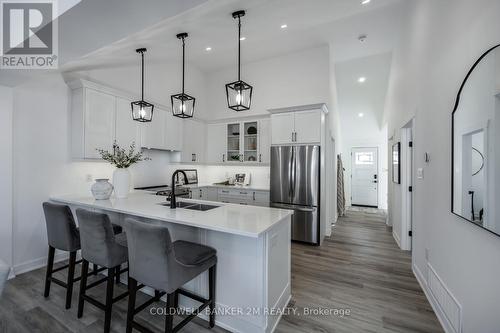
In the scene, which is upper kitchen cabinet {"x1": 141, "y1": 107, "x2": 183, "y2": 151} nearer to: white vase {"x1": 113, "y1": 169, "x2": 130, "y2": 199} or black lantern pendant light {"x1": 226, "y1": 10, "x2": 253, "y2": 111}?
white vase {"x1": 113, "y1": 169, "x2": 130, "y2": 199}

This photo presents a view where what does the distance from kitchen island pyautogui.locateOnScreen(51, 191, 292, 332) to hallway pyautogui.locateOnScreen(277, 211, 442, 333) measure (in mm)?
331

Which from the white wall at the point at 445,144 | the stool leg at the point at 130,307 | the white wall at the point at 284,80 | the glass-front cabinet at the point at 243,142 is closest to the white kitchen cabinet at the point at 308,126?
the white wall at the point at 284,80

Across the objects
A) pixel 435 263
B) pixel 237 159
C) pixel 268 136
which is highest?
pixel 268 136

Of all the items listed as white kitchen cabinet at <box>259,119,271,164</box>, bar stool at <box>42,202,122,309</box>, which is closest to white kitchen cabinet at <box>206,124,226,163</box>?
white kitchen cabinet at <box>259,119,271,164</box>

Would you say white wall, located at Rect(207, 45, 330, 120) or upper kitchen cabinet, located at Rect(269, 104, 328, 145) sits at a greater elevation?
white wall, located at Rect(207, 45, 330, 120)

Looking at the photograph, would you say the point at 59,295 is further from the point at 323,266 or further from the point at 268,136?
the point at 268,136

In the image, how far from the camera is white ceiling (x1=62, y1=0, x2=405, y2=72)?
266 cm

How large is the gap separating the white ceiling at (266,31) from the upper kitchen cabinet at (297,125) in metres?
1.26

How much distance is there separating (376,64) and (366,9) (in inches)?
90.4

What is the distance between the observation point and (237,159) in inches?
194

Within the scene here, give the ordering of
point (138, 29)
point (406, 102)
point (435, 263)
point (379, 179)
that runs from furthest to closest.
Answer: point (379, 179) < point (406, 102) < point (435, 263) < point (138, 29)

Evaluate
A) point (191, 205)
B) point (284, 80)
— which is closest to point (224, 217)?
point (191, 205)

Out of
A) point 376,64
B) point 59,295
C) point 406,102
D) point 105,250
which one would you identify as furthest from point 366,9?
point 59,295

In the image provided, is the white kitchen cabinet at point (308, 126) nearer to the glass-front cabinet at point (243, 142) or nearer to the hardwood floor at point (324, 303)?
the glass-front cabinet at point (243, 142)
